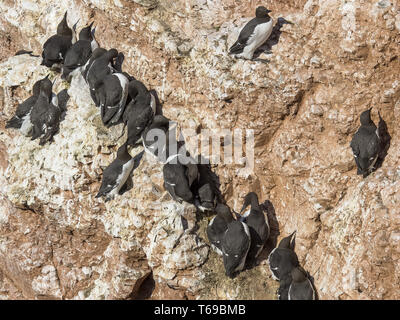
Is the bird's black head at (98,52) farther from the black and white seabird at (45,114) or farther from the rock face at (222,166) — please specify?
the black and white seabird at (45,114)

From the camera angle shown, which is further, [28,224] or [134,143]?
[28,224]

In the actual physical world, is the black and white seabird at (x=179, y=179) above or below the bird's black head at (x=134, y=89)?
below

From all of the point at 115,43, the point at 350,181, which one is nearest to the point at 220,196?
the point at 350,181

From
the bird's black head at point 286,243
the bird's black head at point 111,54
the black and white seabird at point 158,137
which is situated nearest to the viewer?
the bird's black head at point 286,243

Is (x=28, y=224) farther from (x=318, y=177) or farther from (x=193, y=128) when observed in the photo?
(x=318, y=177)

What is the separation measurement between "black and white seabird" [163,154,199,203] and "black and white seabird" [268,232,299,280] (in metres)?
1.31

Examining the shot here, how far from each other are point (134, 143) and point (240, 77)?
1.83 metres

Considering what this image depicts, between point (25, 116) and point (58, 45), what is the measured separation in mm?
1255

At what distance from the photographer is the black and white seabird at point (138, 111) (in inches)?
340

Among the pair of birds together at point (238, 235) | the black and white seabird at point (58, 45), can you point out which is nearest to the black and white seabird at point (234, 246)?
the pair of birds together at point (238, 235)

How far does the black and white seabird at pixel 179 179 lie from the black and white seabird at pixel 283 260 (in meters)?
1.31

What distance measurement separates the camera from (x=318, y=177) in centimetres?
791

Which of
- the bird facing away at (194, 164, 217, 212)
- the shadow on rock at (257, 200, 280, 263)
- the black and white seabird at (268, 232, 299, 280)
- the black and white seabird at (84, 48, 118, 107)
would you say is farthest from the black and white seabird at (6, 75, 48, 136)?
the black and white seabird at (268, 232, 299, 280)

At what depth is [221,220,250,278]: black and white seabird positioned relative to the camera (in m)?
7.64
